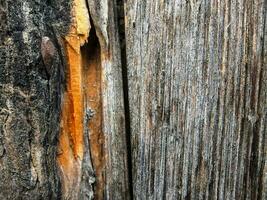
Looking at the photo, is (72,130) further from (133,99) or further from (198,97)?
(198,97)

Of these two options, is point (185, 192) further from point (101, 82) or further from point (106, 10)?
point (106, 10)

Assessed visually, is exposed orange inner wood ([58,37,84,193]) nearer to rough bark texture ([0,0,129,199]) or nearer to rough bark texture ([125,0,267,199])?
rough bark texture ([0,0,129,199])

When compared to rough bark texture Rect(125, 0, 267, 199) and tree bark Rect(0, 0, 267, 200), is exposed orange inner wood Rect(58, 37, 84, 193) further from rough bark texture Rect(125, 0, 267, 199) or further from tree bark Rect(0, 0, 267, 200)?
rough bark texture Rect(125, 0, 267, 199)

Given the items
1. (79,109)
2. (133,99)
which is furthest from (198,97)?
(79,109)

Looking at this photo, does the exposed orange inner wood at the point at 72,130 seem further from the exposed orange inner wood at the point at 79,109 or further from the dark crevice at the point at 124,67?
the dark crevice at the point at 124,67

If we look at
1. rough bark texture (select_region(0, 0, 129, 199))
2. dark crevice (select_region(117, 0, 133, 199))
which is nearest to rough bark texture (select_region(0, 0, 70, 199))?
rough bark texture (select_region(0, 0, 129, 199))

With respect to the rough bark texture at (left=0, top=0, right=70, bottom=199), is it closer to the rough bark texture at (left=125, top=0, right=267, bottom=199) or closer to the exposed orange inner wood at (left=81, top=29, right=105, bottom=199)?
the exposed orange inner wood at (left=81, top=29, right=105, bottom=199)

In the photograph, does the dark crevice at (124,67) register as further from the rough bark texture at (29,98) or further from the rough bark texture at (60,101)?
the rough bark texture at (29,98)

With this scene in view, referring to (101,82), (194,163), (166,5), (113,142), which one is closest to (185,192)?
(194,163)

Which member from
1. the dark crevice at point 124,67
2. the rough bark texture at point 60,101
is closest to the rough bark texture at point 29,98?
the rough bark texture at point 60,101

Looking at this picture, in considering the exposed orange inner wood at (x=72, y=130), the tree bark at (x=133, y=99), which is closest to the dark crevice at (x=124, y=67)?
the tree bark at (x=133, y=99)
